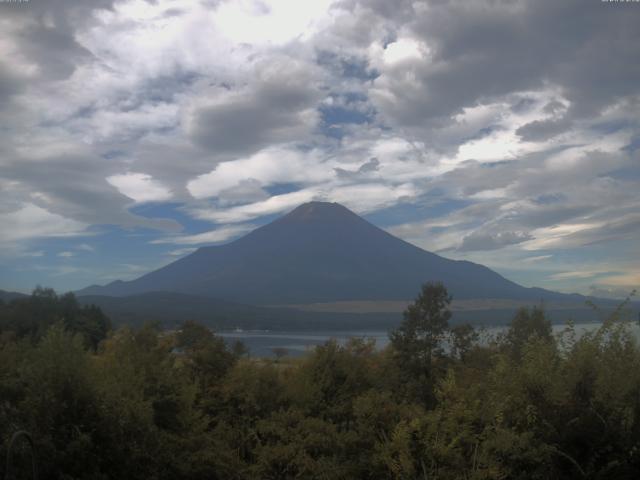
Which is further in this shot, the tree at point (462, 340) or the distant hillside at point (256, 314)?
the distant hillside at point (256, 314)

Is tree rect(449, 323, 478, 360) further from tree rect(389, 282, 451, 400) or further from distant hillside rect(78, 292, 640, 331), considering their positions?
distant hillside rect(78, 292, 640, 331)

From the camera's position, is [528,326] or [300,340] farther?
[300,340]

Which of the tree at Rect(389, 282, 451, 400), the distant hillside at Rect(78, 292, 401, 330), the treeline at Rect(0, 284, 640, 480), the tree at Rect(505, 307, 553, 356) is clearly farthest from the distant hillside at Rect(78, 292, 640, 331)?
the treeline at Rect(0, 284, 640, 480)

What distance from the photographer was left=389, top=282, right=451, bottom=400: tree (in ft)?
67.7

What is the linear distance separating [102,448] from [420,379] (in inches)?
514

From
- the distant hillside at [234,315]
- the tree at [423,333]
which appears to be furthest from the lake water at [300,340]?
the distant hillside at [234,315]

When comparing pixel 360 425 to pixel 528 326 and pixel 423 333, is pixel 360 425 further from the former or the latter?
pixel 528 326

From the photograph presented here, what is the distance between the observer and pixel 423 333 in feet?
72.0

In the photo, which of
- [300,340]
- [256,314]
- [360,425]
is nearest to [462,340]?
[360,425]

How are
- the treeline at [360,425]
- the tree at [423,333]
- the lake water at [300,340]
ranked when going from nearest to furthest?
the treeline at [360,425], the lake water at [300,340], the tree at [423,333]

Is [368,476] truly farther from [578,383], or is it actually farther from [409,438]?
[578,383]

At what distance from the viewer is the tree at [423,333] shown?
2062cm

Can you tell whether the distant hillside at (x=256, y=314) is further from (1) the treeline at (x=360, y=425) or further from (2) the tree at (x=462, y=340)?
(1) the treeline at (x=360, y=425)

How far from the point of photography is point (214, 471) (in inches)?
427
